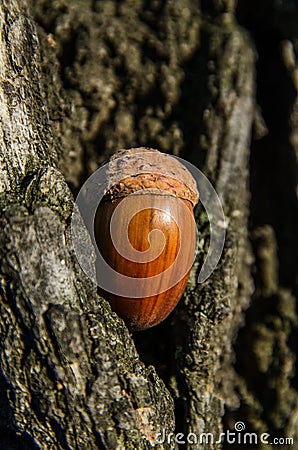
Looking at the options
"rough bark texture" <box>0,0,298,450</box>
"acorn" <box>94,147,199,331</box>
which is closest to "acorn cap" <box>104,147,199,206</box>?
"acorn" <box>94,147,199,331</box>

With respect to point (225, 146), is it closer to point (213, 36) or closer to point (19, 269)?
point (213, 36)

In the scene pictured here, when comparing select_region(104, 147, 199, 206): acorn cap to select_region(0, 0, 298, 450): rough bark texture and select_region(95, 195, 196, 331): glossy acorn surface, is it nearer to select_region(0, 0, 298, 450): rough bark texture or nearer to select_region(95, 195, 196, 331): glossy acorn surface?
select_region(95, 195, 196, 331): glossy acorn surface

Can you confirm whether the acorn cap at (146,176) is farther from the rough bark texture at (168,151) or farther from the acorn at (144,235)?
the rough bark texture at (168,151)

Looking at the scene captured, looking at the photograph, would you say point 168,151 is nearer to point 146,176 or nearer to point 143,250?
point 146,176

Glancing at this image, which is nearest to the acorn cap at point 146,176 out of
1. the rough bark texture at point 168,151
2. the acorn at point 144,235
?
the acorn at point 144,235

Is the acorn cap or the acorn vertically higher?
the acorn cap

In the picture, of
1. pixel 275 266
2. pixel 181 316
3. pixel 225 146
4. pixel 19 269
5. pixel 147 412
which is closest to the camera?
pixel 19 269

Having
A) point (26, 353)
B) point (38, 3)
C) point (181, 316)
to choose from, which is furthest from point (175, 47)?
point (26, 353)
